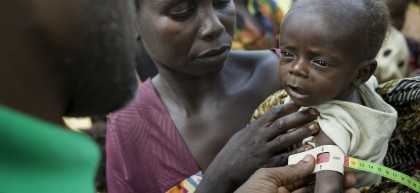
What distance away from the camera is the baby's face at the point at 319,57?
80.7 inches

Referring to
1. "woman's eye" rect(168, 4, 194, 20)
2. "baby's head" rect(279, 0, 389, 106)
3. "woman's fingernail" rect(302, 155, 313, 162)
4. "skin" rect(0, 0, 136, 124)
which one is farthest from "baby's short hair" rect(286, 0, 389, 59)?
"skin" rect(0, 0, 136, 124)

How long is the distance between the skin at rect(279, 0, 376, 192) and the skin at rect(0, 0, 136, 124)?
778 millimetres

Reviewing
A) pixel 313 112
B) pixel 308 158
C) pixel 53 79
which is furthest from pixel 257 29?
pixel 53 79

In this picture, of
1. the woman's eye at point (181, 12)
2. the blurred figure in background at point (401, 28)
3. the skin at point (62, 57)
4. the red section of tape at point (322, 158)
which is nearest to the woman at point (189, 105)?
the woman's eye at point (181, 12)

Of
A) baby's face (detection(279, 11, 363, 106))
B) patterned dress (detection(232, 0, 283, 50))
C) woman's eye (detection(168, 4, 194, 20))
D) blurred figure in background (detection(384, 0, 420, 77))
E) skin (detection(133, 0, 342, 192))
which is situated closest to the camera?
baby's face (detection(279, 11, 363, 106))

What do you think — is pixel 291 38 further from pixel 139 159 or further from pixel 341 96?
pixel 139 159

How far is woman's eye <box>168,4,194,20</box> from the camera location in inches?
95.7

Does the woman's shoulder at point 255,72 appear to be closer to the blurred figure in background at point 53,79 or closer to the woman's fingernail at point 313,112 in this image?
the woman's fingernail at point 313,112

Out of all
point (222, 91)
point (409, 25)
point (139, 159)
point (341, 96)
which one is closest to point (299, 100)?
point (341, 96)

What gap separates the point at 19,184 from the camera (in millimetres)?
1256

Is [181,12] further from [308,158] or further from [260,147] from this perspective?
[308,158]

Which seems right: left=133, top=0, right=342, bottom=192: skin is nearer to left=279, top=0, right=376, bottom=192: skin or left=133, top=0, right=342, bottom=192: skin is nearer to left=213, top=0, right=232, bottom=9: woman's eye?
left=213, top=0, right=232, bottom=9: woman's eye

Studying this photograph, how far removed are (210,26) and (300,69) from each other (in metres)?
0.50

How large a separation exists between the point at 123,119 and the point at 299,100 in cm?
96
